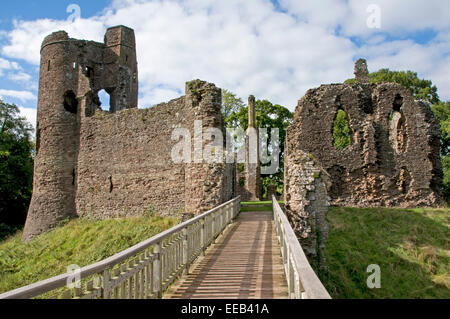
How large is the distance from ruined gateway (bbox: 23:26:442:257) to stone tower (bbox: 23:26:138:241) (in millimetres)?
52

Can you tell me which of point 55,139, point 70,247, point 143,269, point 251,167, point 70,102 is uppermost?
point 70,102

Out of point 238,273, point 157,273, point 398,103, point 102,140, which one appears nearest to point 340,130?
point 398,103

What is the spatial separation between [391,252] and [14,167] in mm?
24365

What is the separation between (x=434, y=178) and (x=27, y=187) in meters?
26.1

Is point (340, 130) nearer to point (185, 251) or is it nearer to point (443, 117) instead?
point (443, 117)

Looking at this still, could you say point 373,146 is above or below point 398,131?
below

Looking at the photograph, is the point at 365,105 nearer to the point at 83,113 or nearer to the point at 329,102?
the point at 329,102

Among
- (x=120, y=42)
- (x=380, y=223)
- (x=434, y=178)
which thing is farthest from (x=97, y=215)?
(x=434, y=178)

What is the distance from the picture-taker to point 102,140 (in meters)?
18.4

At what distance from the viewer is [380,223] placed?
16625mm

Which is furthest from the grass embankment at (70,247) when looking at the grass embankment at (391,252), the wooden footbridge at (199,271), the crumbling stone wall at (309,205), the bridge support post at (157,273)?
the bridge support post at (157,273)

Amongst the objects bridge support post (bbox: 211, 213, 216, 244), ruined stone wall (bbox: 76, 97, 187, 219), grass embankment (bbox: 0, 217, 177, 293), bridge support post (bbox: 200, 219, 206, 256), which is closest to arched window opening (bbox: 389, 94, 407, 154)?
ruined stone wall (bbox: 76, 97, 187, 219)
